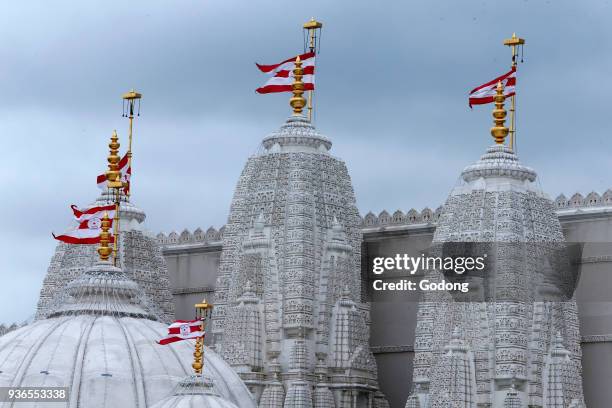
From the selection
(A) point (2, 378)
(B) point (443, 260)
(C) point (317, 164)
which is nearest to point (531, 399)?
(B) point (443, 260)

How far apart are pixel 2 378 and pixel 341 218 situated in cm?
2089

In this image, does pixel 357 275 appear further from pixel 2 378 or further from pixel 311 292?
pixel 2 378

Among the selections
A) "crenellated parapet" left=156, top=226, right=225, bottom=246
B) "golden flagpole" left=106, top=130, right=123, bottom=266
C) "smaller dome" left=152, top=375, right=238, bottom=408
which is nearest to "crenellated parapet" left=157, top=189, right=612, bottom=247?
"crenellated parapet" left=156, top=226, right=225, bottom=246

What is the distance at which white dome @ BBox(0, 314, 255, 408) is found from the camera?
7650cm

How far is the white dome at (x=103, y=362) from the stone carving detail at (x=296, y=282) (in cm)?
817

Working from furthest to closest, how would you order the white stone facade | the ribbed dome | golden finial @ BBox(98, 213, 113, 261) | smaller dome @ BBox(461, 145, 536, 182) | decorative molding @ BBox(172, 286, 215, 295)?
1. decorative molding @ BBox(172, 286, 215, 295)
2. the white stone facade
3. smaller dome @ BBox(461, 145, 536, 182)
4. golden finial @ BBox(98, 213, 113, 261)
5. the ribbed dome

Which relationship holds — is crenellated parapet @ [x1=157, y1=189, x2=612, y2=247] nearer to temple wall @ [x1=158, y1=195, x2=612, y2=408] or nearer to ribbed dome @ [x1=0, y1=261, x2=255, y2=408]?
temple wall @ [x1=158, y1=195, x2=612, y2=408]

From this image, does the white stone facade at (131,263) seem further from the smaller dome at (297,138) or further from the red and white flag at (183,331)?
the red and white flag at (183,331)

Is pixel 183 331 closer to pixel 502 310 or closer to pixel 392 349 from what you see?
pixel 502 310

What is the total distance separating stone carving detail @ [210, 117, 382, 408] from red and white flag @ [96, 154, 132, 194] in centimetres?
624

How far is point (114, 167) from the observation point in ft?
297

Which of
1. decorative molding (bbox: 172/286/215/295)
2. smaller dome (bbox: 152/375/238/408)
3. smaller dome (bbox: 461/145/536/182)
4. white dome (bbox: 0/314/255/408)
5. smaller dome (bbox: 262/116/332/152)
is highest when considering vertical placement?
smaller dome (bbox: 262/116/332/152)

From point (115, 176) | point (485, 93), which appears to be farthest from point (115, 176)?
point (485, 93)

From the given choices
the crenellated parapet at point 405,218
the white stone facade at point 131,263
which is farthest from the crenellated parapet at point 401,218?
the white stone facade at point 131,263
